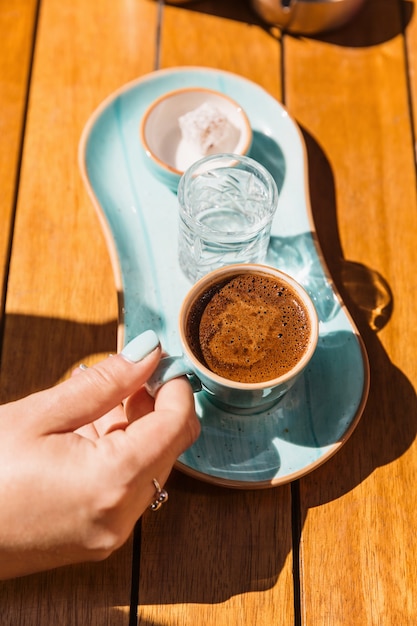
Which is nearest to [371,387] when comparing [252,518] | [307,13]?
[252,518]

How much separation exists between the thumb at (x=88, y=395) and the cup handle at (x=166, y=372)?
24 millimetres

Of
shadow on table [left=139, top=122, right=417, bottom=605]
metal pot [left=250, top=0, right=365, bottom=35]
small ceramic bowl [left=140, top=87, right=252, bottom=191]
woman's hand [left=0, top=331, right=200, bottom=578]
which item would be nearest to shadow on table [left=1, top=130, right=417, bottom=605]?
shadow on table [left=139, top=122, right=417, bottom=605]

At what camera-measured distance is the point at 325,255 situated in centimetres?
111

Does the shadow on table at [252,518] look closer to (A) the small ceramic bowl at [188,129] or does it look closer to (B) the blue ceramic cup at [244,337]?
(B) the blue ceramic cup at [244,337]

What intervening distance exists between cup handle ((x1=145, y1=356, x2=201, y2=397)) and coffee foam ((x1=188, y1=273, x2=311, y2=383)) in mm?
27

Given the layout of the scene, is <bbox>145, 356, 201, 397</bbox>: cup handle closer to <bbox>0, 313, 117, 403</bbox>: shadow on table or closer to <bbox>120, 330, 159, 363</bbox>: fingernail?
<bbox>120, 330, 159, 363</bbox>: fingernail

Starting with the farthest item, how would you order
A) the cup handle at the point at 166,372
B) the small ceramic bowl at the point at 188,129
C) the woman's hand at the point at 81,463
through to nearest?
the small ceramic bowl at the point at 188,129 → the cup handle at the point at 166,372 → the woman's hand at the point at 81,463

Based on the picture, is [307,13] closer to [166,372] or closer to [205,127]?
[205,127]

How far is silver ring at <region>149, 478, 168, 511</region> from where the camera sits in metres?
0.80

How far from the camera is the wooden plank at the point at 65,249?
33.7 inches

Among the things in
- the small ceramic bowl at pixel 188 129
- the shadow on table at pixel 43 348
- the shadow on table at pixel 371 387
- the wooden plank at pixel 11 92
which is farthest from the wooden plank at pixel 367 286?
the wooden plank at pixel 11 92

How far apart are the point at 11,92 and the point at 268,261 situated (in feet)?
1.98

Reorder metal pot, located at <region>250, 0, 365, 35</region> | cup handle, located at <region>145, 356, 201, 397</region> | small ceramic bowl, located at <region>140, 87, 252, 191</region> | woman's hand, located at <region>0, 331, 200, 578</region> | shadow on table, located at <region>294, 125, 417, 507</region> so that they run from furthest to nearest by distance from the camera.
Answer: metal pot, located at <region>250, 0, 365, 35</region>, small ceramic bowl, located at <region>140, 87, 252, 191</region>, shadow on table, located at <region>294, 125, 417, 507</region>, cup handle, located at <region>145, 356, 201, 397</region>, woman's hand, located at <region>0, 331, 200, 578</region>

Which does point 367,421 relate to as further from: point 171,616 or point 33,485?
point 33,485
